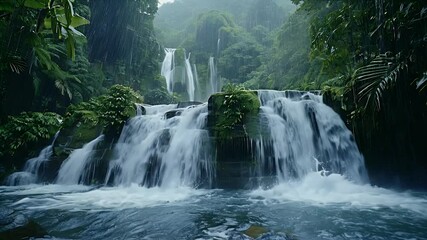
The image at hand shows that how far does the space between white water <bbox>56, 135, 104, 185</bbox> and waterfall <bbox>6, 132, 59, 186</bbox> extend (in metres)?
0.89

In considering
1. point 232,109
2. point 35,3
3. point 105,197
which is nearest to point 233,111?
point 232,109

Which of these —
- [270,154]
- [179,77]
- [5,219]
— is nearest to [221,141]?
[270,154]

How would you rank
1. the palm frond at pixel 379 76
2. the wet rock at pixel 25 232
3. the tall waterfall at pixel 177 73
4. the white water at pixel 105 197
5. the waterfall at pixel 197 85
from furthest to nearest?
the waterfall at pixel 197 85
the tall waterfall at pixel 177 73
the white water at pixel 105 197
the palm frond at pixel 379 76
the wet rock at pixel 25 232

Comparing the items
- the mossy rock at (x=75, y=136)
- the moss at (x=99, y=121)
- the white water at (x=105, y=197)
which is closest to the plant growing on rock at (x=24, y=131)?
the moss at (x=99, y=121)

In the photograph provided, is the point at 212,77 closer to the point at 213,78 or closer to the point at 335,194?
the point at 213,78

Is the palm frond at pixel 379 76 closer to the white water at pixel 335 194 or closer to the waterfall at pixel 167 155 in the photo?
the white water at pixel 335 194

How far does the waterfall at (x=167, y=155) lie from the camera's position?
827 centimetres

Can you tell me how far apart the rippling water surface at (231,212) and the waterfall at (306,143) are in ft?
1.65

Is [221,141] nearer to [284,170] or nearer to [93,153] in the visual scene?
[284,170]

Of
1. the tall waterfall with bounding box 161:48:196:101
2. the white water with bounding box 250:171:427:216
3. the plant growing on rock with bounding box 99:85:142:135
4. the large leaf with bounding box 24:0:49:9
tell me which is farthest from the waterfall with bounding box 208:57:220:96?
the large leaf with bounding box 24:0:49:9

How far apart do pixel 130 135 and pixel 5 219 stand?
251 inches

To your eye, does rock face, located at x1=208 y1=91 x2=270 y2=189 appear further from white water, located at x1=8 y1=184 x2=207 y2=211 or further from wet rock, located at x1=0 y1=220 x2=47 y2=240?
wet rock, located at x1=0 y1=220 x2=47 y2=240

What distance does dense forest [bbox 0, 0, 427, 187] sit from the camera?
3062 millimetres

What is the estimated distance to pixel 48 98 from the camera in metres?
14.7
